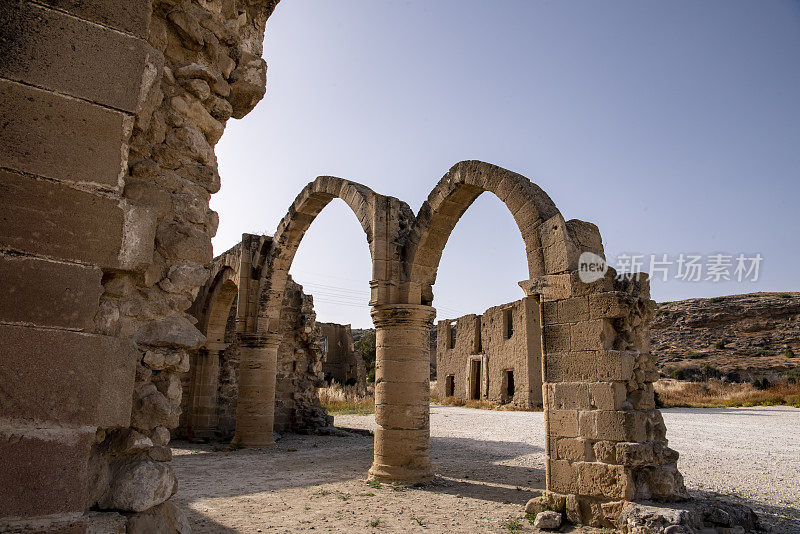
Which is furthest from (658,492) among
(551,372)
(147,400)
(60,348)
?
(60,348)

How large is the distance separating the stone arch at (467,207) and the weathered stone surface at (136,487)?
4208mm

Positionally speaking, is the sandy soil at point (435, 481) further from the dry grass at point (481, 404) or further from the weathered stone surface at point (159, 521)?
the dry grass at point (481, 404)

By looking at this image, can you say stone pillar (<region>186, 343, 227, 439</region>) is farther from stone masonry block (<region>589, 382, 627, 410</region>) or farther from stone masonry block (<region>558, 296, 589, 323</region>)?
stone masonry block (<region>589, 382, 627, 410</region>)

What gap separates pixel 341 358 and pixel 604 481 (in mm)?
24689

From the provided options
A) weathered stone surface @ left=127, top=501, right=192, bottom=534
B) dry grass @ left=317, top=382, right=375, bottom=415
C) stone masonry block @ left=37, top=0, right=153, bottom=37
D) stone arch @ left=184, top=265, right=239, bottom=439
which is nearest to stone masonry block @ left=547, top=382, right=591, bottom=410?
weathered stone surface @ left=127, top=501, right=192, bottom=534

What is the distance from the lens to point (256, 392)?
10391mm

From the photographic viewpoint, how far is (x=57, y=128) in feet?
7.47

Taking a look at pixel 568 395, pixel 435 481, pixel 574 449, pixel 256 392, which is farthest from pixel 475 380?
pixel 574 449

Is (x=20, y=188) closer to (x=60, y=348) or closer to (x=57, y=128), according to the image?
(x=57, y=128)

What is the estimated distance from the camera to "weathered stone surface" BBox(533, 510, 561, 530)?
190 inches

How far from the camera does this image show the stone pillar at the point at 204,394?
12352 millimetres

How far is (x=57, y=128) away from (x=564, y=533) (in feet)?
15.9

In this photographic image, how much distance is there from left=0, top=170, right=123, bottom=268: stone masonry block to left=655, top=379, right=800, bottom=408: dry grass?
66.5 feet

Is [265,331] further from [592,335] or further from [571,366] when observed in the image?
[592,335]
